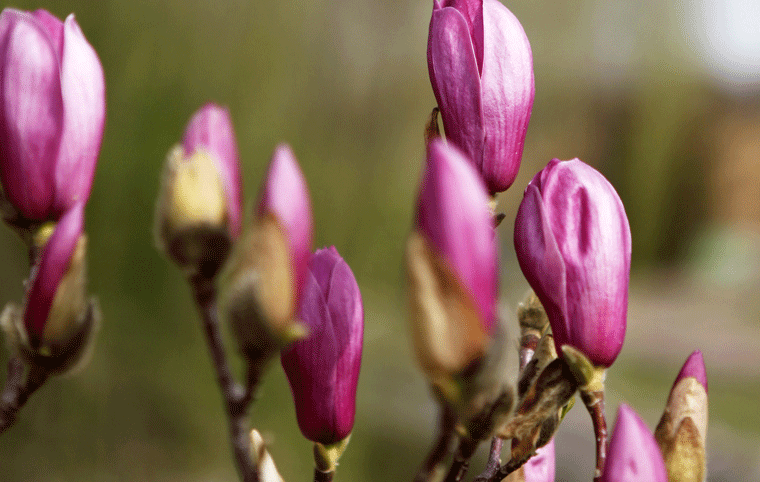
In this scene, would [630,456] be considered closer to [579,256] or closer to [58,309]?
[579,256]

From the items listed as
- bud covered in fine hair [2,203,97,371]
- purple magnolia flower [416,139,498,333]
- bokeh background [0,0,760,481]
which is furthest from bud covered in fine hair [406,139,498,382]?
bokeh background [0,0,760,481]

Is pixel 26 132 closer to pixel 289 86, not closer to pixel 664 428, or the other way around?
pixel 664 428

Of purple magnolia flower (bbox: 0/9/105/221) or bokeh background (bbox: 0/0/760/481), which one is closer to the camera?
purple magnolia flower (bbox: 0/9/105/221)

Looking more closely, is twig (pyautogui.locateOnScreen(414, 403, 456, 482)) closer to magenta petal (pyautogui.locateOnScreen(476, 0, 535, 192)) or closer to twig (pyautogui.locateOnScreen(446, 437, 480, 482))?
twig (pyautogui.locateOnScreen(446, 437, 480, 482))

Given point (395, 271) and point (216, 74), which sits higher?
point (216, 74)

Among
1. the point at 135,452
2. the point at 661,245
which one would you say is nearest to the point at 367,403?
the point at 135,452

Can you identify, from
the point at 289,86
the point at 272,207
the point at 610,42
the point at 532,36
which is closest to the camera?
the point at 272,207

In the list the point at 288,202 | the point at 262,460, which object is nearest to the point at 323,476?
the point at 262,460
